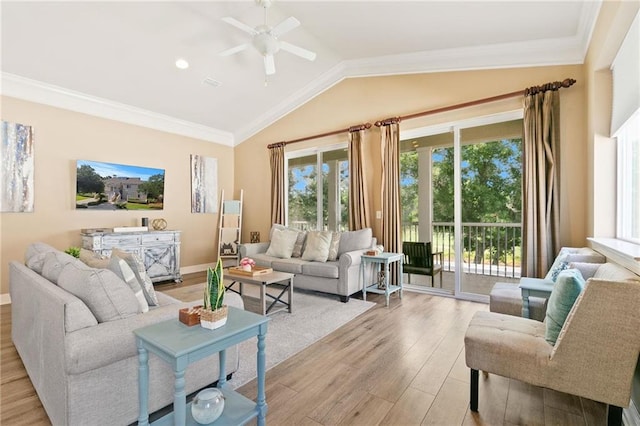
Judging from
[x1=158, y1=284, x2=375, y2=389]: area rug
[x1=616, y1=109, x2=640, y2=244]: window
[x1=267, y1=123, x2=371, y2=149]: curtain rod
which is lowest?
[x1=158, y1=284, x2=375, y2=389]: area rug

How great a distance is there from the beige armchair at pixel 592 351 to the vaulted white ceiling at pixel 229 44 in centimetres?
287

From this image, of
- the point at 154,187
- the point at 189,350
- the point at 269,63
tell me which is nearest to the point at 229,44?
the point at 269,63

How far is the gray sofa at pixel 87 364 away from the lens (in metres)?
1.49

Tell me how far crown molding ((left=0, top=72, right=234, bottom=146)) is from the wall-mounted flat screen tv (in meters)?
0.82

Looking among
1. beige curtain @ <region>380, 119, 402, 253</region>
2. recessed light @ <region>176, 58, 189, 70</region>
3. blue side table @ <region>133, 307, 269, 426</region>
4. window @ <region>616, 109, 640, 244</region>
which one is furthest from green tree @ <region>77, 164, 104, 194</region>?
window @ <region>616, 109, 640, 244</region>

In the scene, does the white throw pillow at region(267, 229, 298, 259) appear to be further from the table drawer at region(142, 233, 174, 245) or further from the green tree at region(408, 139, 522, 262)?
the green tree at region(408, 139, 522, 262)

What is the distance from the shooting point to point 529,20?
10.7ft

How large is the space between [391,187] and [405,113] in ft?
3.83

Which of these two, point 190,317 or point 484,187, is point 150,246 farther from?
point 484,187

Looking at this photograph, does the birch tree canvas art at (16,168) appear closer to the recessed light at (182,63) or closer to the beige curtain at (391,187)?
the recessed light at (182,63)

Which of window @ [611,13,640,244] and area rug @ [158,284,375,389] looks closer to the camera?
window @ [611,13,640,244]

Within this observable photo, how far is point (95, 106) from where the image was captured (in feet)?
16.0

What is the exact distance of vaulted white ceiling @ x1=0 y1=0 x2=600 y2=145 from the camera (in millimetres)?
3342

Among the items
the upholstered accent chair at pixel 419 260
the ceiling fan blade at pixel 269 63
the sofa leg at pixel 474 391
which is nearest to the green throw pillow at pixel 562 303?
the sofa leg at pixel 474 391
